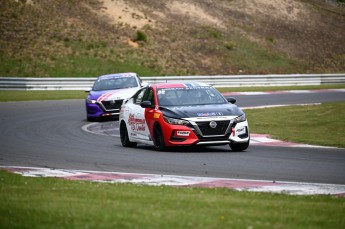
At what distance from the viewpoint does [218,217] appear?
846 centimetres

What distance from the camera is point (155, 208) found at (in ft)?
29.8

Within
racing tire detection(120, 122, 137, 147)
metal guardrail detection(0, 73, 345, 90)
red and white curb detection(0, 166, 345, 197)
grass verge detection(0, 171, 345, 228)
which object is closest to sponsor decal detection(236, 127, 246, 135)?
racing tire detection(120, 122, 137, 147)

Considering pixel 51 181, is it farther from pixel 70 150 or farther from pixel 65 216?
pixel 70 150

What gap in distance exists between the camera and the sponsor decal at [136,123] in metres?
18.1

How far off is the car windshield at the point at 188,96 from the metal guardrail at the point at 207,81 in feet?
76.7

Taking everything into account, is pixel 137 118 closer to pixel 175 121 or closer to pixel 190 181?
pixel 175 121

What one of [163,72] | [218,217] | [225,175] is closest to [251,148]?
[225,175]

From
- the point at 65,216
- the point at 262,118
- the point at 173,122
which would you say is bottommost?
the point at 262,118

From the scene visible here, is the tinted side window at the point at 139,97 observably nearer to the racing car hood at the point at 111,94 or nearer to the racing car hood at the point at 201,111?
the racing car hood at the point at 201,111

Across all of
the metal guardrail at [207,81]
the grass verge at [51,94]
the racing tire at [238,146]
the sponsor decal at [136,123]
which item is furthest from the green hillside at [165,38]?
the racing tire at [238,146]

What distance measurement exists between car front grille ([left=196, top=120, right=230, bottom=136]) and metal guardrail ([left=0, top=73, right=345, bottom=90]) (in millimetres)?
25006

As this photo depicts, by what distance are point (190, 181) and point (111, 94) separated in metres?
15.1

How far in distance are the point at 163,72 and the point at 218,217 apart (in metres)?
43.2

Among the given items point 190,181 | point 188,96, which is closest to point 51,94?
point 188,96
